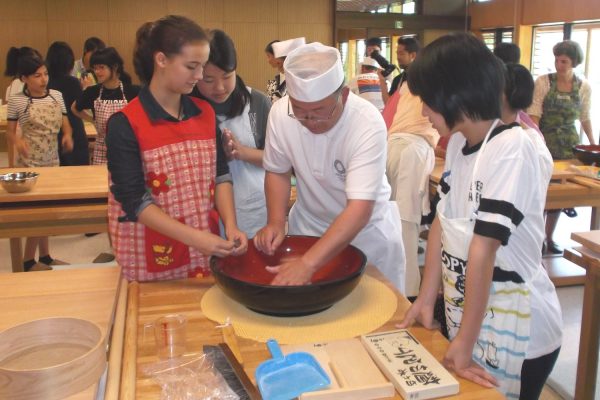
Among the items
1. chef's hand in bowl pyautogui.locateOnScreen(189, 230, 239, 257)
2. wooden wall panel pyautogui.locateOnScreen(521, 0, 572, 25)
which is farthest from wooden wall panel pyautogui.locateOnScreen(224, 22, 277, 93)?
chef's hand in bowl pyautogui.locateOnScreen(189, 230, 239, 257)

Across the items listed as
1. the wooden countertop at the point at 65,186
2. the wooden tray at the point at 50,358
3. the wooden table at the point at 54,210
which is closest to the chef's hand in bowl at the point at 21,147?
the wooden countertop at the point at 65,186

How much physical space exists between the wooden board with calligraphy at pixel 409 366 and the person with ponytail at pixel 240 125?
0.89 metres

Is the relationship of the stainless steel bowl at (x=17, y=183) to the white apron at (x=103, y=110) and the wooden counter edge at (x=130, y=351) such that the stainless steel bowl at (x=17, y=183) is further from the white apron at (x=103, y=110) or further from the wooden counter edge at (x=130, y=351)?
the wooden counter edge at (x=130, y=351)

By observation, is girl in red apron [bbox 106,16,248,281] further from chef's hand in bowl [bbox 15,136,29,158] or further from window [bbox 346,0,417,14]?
window [bbox 346,0,417,14]

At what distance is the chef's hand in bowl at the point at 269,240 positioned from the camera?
4.95 feet

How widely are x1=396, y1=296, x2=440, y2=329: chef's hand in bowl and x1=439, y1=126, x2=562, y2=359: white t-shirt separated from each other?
0.20 m


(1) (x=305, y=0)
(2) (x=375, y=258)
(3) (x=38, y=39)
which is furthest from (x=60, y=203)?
(1) (x=305, y=0)

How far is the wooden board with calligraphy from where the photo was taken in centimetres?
94

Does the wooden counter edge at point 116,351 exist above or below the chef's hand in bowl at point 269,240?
below

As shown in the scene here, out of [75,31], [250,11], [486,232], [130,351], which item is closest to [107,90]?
[130,351]

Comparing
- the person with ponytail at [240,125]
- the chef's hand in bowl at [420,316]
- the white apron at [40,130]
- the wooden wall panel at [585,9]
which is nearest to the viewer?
the chef's hand in bowl at [420,316]

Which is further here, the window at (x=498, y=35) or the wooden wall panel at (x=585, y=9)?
the window at (x=498, y=35)

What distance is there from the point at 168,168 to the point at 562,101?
11.7ft

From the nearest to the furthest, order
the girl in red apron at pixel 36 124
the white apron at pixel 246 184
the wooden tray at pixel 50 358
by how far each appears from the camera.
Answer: the wooden tray at pixel 50 358, the white apron at pixel 246 184, the girl in red apron at pixel 36 124
